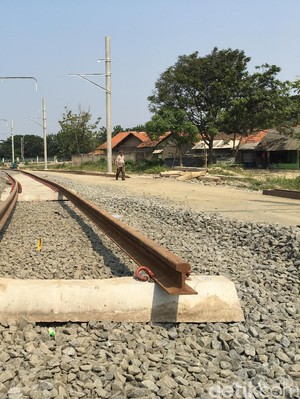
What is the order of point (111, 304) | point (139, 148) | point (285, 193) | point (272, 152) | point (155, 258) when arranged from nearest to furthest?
point (111, 304)
point (155, 258)
point (285, 193)
point (272, 152)
point (139, 148)

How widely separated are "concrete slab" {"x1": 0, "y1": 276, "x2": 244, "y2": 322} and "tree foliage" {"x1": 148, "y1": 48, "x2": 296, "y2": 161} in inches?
1692

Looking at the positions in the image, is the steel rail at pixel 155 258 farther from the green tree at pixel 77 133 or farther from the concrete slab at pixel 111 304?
the green tree at pixel 77 133

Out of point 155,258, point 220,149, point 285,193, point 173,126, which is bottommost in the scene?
point 285,193

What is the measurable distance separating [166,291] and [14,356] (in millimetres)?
1236

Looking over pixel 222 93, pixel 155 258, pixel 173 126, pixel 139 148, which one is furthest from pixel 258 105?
pixel 155 258

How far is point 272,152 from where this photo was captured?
51.0 metres

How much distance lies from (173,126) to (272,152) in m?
13.8

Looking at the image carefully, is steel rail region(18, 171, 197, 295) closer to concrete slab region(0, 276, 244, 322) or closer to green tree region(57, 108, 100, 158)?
concrete slab region(0, 276, 244, 322)

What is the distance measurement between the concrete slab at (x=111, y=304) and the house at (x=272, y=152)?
141 feet

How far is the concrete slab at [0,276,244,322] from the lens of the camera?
360 cm

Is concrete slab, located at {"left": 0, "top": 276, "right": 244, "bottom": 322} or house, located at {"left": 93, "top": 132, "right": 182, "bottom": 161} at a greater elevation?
house, located at {"left": 93, "top": 132, "right": 182, "bottom": 161}

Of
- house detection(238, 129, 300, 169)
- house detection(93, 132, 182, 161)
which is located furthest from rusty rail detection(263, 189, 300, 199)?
house detection(93, 132, 182, 161)

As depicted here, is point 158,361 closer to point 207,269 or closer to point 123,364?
point 123,364

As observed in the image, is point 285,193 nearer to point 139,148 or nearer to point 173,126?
point 173,126
